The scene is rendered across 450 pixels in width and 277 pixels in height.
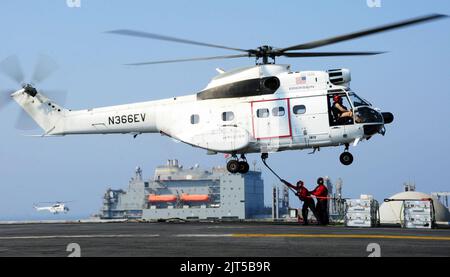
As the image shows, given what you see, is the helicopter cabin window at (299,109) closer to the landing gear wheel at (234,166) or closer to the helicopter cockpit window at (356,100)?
the helicopter cockpit window at (356,100)

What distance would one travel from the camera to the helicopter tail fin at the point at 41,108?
29469 millimetres

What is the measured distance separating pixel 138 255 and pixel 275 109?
1478 centimetres

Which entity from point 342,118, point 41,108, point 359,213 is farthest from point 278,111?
point 41,108

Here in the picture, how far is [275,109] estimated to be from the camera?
25.7m

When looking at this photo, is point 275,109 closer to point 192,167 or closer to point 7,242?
point 7,242

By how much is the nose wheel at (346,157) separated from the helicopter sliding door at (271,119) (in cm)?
255

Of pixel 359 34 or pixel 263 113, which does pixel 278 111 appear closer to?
pixel 263 113

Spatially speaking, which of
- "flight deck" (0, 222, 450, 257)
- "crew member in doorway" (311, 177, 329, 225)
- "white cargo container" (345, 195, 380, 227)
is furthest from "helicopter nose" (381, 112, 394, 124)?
"flight deck" (0, 222, 450, 257)

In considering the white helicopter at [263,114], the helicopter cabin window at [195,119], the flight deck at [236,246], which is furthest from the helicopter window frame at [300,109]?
the flight deck at [236,246]

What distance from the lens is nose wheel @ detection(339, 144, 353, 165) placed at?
26.1m

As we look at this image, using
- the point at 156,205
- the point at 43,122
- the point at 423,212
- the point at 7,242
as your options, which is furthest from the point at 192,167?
the point at 7,242

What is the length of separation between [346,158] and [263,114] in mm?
4134

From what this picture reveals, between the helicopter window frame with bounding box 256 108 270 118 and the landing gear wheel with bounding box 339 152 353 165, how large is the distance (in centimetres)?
376

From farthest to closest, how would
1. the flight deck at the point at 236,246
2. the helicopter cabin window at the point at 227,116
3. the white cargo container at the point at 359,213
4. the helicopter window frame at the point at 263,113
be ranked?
the helicopter cabin window at the point at 227,116 < the helicopter window frame at the point at 263,113 < the white cargo container at the point at 359,213 < the flight deck at the point at 236,246
